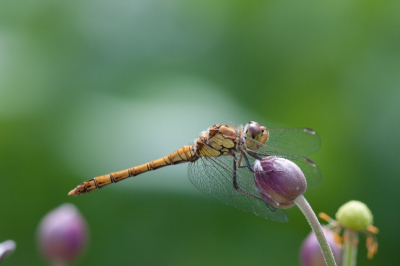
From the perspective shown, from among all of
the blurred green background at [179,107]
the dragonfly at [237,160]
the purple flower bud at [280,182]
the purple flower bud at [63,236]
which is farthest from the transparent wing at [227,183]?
the blurred green background at [179,107]

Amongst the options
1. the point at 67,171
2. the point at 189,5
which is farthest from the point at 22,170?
the point at 189,5

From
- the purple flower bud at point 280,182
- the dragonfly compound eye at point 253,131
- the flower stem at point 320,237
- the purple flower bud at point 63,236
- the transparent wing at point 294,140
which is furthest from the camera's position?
the transparent wing at point 294,140

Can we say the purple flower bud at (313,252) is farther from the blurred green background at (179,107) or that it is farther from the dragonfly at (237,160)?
the blurred green background at (179,107)

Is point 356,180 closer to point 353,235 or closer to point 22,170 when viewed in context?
point 353,235

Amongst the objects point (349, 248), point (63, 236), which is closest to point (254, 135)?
point (349, 248)

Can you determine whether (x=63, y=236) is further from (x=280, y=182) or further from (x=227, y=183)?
(x=280, y=182)

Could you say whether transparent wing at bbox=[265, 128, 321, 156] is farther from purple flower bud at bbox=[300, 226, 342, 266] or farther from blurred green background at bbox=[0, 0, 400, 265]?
blurred green background at bbox=[0, 0, 400, 265]

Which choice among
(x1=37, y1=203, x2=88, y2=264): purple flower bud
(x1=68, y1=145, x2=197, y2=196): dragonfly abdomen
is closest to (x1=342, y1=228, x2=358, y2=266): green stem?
(x1=68, y1=145, x2=197, y2=196): dragonfly abdomen
